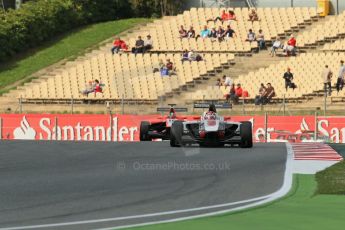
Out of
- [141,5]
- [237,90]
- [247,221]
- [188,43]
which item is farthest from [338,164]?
[141,5]

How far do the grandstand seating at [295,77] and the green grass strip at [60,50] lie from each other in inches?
366

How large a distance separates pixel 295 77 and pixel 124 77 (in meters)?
7.23

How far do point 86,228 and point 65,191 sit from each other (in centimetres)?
293

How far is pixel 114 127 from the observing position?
3173 cm

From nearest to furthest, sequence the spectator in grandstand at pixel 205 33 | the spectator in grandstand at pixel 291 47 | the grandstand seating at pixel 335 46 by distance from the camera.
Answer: the grandstand seating at pixel 335 46, the spectator in grandstand at pixel 291 47, the spectator in grandstand at pixel 205 33

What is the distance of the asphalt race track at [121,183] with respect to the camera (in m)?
9.93

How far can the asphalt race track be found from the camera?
32.6 feet

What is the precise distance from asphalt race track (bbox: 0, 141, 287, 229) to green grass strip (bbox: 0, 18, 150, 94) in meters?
23.5

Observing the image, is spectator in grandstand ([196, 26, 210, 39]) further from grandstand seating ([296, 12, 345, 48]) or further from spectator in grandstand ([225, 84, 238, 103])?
spectator in grandstand ([225, 84, 238, 103])

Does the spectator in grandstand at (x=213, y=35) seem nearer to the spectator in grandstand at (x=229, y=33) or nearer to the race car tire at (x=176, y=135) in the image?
the spectator in grandstand at (x=229, y=33)

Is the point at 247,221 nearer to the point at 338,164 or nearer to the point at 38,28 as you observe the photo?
the point at 338,164

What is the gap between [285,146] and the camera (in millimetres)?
22922

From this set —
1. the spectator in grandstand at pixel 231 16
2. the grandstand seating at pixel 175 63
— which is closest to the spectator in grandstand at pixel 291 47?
the grandstand seating at pixel 175 63

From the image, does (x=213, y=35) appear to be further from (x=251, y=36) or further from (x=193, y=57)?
(x=193, y=57)
